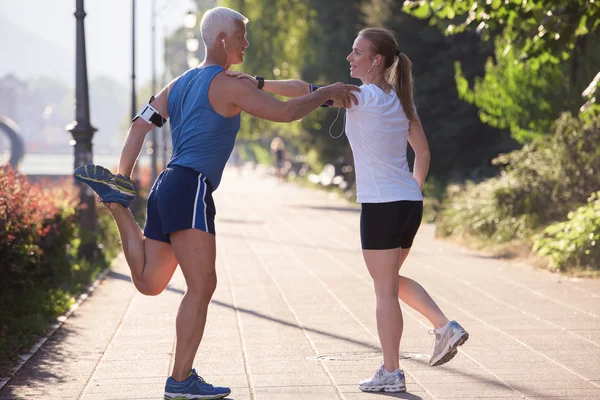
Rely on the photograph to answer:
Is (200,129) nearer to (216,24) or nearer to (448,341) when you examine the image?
(216,24)

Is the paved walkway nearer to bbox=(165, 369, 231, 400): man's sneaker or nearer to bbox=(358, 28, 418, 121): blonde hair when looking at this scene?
bbox=(165, 369, 231, 400): man's sneaker

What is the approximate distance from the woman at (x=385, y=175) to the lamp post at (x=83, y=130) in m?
8.85

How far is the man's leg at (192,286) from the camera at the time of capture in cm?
562

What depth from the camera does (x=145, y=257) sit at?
5.78 m

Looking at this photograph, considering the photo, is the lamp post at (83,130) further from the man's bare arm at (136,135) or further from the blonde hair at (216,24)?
the blonde hair at (216,24)

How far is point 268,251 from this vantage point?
16703 millimetres

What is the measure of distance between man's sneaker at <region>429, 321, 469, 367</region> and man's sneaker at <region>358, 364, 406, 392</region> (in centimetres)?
21

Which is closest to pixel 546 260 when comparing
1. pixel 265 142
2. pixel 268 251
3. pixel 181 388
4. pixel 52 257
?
pixel 268 251

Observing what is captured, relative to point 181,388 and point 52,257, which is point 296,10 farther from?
point 181,388

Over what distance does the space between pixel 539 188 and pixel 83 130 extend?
6775 mm

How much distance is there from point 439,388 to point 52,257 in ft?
20.1

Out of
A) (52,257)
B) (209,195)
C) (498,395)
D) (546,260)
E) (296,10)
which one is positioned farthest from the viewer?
(296,10)

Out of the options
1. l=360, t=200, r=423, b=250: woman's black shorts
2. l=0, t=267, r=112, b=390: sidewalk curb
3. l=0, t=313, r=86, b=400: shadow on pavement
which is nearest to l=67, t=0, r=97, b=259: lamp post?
l=0, t=267, r=112, b=390: sidewalk curb

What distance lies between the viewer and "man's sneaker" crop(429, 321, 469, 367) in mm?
6066
